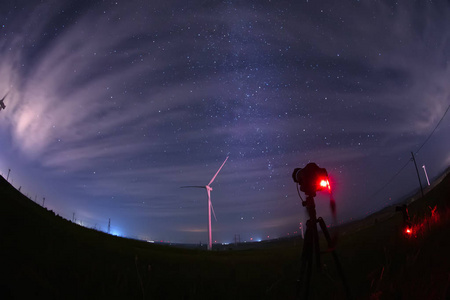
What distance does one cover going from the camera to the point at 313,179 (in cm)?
387

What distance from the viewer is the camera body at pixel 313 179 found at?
3.82m

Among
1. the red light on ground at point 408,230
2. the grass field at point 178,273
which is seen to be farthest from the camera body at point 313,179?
the red light on ground at point 408,230

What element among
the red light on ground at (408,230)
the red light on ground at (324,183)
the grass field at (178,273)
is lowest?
the grass field at (178,273)

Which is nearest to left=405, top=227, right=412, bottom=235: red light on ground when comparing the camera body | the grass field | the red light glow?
the red light glow

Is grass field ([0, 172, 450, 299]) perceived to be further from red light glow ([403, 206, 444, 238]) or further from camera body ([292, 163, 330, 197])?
camera body ([292, 163, 330, 197])

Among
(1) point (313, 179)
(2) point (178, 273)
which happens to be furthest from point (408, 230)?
(2) point (178, 273)

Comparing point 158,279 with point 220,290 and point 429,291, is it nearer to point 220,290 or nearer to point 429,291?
point 220,290

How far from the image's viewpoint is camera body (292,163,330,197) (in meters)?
3.82

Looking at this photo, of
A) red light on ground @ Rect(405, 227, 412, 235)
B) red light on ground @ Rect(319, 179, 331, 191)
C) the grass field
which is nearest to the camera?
the grass field

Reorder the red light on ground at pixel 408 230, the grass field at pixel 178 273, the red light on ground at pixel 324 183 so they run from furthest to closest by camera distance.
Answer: the red light on ground at pixel 408 230
the red light on ground at pixel 324 183
the grass field at pixel 178 273

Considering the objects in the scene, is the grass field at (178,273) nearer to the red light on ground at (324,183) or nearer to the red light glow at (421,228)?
the red light glow at (421,228)

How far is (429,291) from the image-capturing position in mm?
2703

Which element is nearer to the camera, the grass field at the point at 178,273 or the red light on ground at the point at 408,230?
the grass field at the point at 178,273

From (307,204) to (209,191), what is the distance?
3702cm
